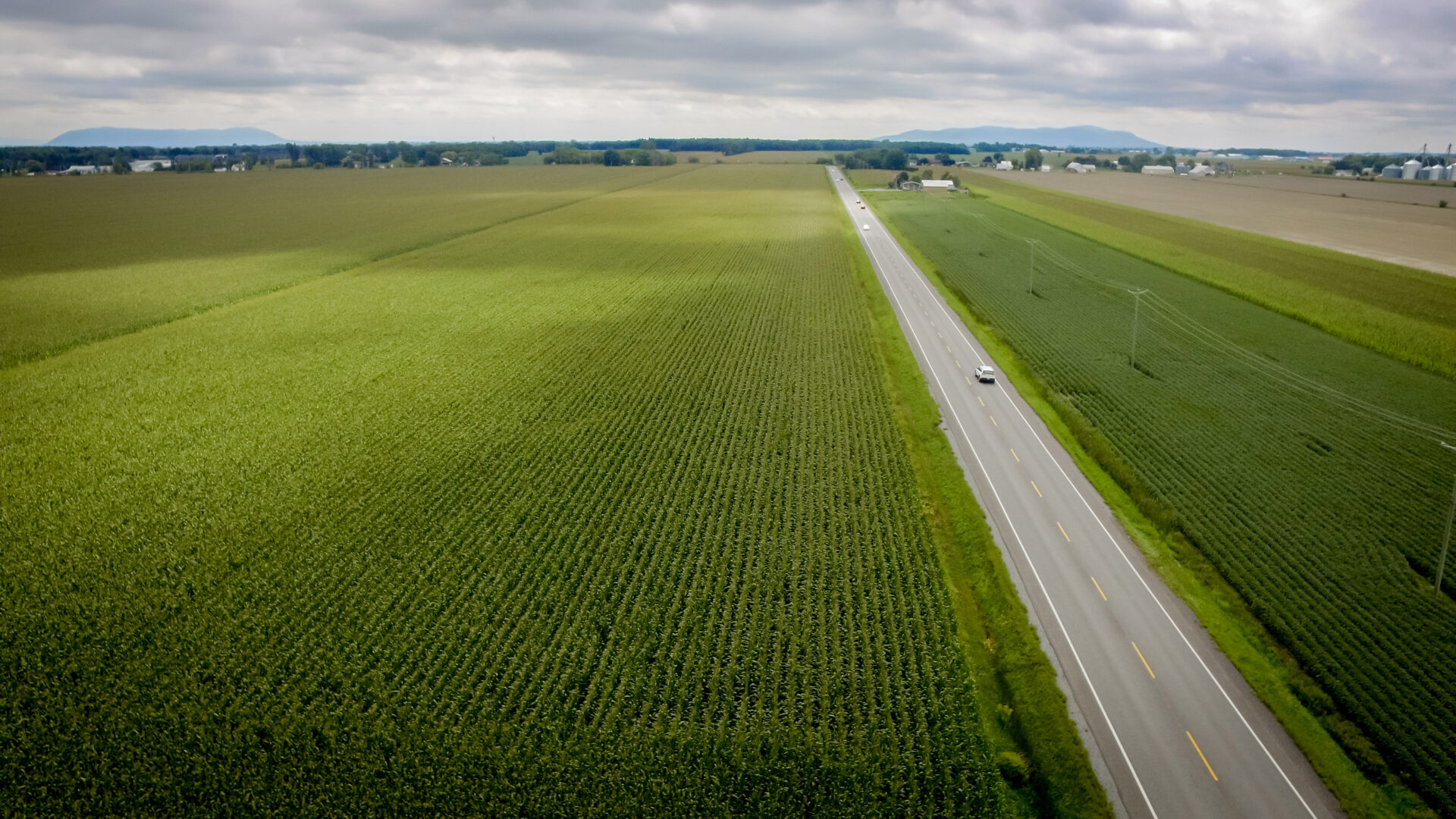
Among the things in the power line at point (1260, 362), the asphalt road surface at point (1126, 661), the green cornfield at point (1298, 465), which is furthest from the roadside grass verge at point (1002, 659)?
the power line at point (1260, 362)

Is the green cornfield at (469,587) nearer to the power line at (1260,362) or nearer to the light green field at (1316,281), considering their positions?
the power line at (1260,362)

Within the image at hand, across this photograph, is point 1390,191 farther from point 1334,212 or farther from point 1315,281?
point 1315,281

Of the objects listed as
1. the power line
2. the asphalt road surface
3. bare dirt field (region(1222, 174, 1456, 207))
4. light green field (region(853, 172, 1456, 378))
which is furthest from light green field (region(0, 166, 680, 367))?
bare dirt field (region(1222, 174, 1456, 207))

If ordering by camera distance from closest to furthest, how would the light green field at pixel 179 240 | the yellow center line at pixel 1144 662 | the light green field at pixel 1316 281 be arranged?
the yellow center line at pixel 1144 662 → the light green field at pixel 1316 281 → the light green field at pixel 179 240

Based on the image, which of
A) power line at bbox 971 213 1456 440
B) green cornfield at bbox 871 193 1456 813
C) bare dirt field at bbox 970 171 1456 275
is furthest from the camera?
bare dirt field at bbox 970 171 1456 275

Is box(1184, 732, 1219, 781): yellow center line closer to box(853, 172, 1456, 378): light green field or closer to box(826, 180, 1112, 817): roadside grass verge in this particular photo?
box(826, 180, 1112, 817): roadside grass verge

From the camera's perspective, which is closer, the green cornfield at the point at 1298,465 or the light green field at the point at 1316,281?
the green cornfield at the point at 1298,465

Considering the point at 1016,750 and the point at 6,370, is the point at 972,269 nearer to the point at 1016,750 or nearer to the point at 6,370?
the point at 1016,750
